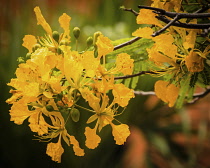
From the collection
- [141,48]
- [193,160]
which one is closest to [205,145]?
[193,160]

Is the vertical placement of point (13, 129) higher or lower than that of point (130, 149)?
higher

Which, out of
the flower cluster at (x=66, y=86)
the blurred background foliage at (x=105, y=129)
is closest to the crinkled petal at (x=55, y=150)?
the flower cluster at (x=66, y=86)

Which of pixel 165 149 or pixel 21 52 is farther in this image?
pixel 165 149

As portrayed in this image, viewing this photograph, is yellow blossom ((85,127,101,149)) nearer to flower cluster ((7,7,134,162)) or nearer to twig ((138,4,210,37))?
flower cluster ((7,7,134,162))

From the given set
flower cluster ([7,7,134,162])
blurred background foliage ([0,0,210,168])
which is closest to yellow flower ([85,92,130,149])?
flower cluster ([7,7,134,162])

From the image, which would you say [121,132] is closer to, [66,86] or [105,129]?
[66,86]

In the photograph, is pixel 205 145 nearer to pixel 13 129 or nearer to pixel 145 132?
pixel 145 132

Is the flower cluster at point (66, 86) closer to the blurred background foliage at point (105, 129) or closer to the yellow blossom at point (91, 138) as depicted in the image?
the yellow blossom at point (91, 138)

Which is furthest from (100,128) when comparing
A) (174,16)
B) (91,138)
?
(174,16)
